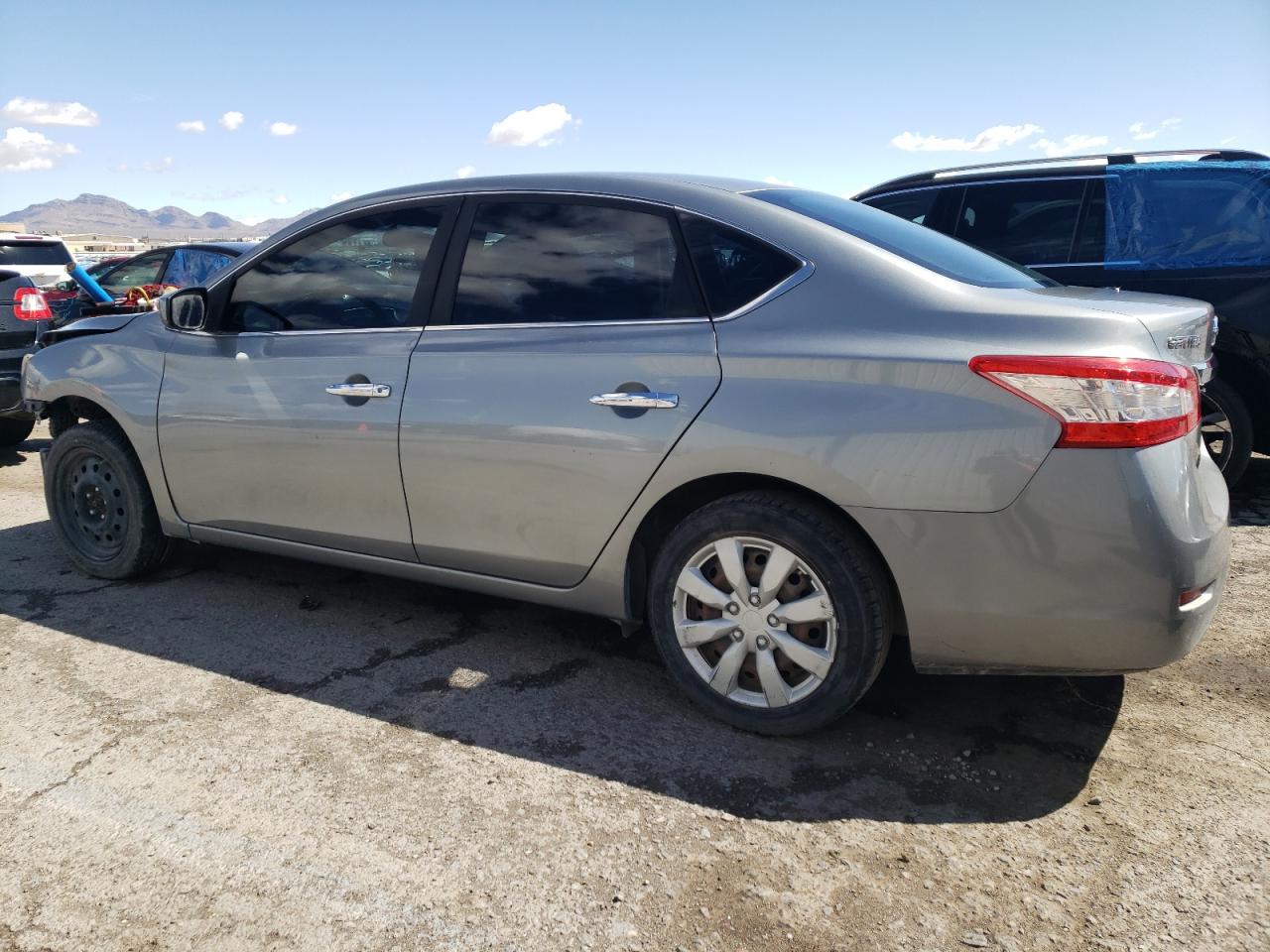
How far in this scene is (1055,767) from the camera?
277 cm

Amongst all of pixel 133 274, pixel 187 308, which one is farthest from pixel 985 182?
pixel 133 274

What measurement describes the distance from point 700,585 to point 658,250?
1072 mm

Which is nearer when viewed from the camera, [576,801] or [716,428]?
[576,801]

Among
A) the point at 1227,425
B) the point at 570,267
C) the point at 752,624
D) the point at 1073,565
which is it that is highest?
the point at 570,267

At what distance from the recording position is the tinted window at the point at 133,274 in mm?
10148

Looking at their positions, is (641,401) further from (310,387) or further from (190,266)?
(190,266)

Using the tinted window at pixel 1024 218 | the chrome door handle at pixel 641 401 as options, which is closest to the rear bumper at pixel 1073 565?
the chrome door handle at pixel 641 401

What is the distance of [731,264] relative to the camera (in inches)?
116

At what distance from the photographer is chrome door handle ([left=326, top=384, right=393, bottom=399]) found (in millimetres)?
3410

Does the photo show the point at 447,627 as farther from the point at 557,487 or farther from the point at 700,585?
the point at 700,585

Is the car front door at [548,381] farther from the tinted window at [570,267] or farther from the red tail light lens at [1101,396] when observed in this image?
the red tail light lens at [1101,396]

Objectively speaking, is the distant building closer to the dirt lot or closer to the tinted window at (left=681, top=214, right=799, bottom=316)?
the dirt lot

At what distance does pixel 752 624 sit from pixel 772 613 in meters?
0.08

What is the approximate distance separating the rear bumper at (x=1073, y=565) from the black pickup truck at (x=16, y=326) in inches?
261
